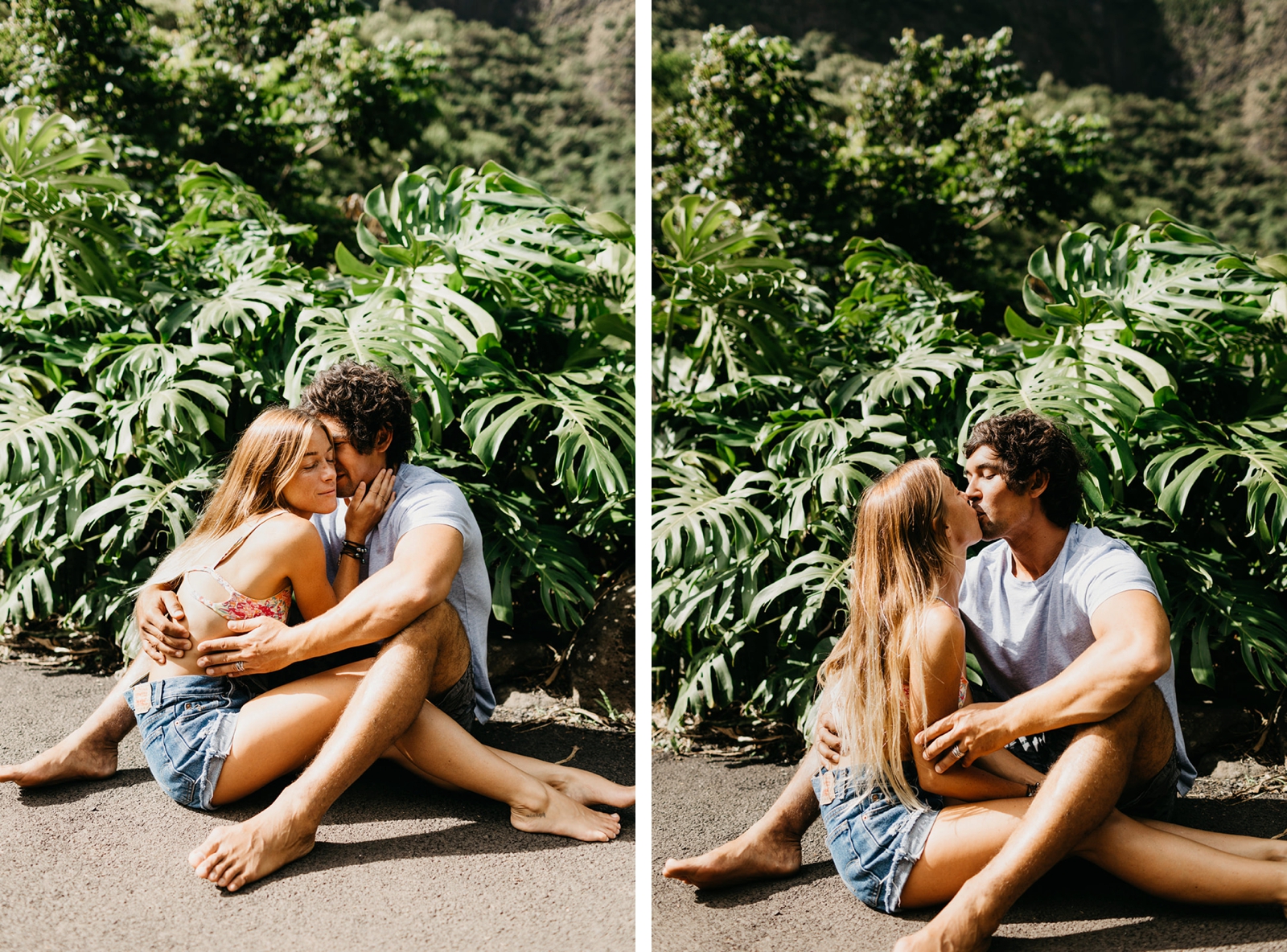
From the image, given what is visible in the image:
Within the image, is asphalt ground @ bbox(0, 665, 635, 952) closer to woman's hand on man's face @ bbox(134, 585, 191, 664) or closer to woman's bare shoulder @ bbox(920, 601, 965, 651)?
woman's hand on man's face @ bbox(134, 585, 191, 664)

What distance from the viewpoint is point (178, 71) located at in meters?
5.32

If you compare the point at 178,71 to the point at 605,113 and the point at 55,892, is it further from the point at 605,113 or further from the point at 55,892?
the point at 55,892

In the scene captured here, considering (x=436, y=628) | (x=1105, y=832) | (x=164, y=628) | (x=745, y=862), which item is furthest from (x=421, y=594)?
(x=1105, y=832)

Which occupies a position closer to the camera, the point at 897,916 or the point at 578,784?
the point at 897,916

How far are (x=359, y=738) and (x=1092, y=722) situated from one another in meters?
1.37

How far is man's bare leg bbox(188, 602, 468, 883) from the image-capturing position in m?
1.76

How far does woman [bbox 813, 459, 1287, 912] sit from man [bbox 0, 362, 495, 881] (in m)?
0.84

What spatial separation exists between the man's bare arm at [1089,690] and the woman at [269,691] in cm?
79

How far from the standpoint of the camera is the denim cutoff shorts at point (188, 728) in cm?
193

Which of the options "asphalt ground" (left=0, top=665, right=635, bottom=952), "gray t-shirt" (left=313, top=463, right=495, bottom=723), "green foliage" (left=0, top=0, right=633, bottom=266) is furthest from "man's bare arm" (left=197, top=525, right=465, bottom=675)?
"green foliage" (left=0, top=0, right=633, bottom=266)

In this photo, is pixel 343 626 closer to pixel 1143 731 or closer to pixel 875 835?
pixel 875 835

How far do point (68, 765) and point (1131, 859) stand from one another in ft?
7.25

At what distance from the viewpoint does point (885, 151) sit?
532 centimetres

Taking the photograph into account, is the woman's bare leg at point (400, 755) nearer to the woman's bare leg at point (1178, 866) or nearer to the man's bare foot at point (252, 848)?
the man's bare foot at point (252, 848)
